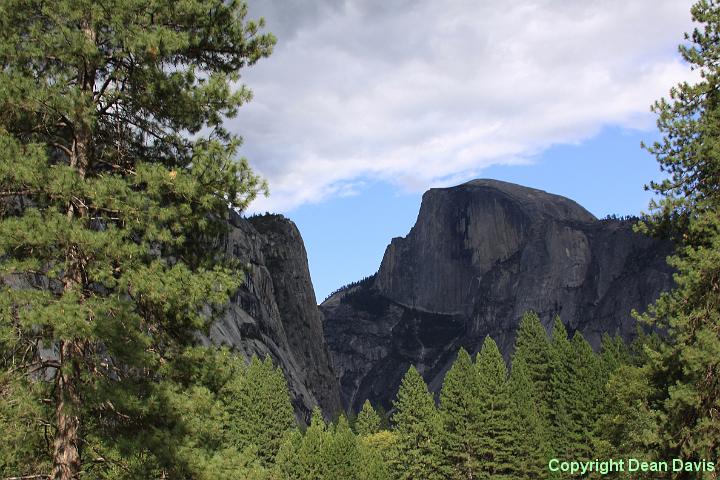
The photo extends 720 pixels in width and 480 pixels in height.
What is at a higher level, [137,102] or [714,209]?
[137,102]

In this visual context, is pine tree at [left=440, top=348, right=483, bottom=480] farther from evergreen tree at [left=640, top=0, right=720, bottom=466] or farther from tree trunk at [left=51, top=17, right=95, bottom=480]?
tree trunk at [left=51, top=17, right=95, bottom=480]

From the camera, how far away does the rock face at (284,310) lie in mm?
86562

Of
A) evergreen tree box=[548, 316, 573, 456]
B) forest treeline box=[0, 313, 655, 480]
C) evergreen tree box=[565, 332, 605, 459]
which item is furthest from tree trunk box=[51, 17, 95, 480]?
evergreen tree box=[548, 316, 573, 456]

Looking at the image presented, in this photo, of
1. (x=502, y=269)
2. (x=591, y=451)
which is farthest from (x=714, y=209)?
(x=502, y=269)

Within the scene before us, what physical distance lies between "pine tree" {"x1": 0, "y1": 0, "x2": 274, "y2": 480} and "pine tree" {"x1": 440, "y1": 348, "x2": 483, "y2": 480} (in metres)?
35.5

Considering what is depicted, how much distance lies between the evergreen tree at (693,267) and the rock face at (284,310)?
65224 mm

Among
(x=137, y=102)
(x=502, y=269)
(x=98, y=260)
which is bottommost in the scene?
(x=98, y=260)

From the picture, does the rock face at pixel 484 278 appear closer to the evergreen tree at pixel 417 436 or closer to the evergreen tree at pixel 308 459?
the evergreen tree at pixel 417 436

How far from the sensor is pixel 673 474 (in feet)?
52.5

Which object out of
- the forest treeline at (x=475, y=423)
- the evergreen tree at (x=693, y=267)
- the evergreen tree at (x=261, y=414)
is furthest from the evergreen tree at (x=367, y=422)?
the evergreen tree at (x=693, y=267)

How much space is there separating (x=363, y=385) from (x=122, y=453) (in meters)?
185

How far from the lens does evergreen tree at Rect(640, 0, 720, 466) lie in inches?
603

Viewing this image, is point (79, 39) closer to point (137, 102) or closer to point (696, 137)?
point (137, 102)

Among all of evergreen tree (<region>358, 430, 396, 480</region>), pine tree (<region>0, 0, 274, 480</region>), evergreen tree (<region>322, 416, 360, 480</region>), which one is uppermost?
pine tree (<region>0, 0, 274, 480</region>)
